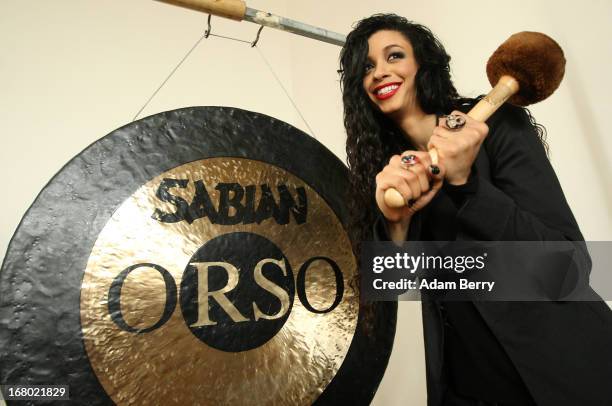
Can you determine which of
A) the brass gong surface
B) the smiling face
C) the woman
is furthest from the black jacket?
the brass gong surface

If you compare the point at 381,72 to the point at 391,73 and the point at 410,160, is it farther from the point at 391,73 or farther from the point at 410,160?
the point at 410,160

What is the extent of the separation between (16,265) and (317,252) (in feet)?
1.73

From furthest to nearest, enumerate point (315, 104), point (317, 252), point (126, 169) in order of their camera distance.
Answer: point (315, 104) → point (317, 252) → point (126, 169)

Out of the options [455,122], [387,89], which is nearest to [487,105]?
[455,122]

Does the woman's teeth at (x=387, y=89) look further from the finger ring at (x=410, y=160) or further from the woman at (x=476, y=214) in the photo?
the finger ring at (x=410, y=160)

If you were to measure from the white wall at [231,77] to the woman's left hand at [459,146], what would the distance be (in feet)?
1.81

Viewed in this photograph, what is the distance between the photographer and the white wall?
3.33ft

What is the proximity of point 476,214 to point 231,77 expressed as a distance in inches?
57.2

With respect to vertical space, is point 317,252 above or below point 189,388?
above

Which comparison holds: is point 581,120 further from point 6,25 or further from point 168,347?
point 6,25

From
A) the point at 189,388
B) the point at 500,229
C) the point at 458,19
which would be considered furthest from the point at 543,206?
the point at 458,19

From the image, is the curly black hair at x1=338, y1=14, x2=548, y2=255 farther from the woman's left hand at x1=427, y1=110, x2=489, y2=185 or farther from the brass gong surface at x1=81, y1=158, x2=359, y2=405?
the woman's left hand at x1=427, y1=110, x2=489, y2=185

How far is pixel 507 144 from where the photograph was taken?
68 cm

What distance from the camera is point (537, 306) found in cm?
64
